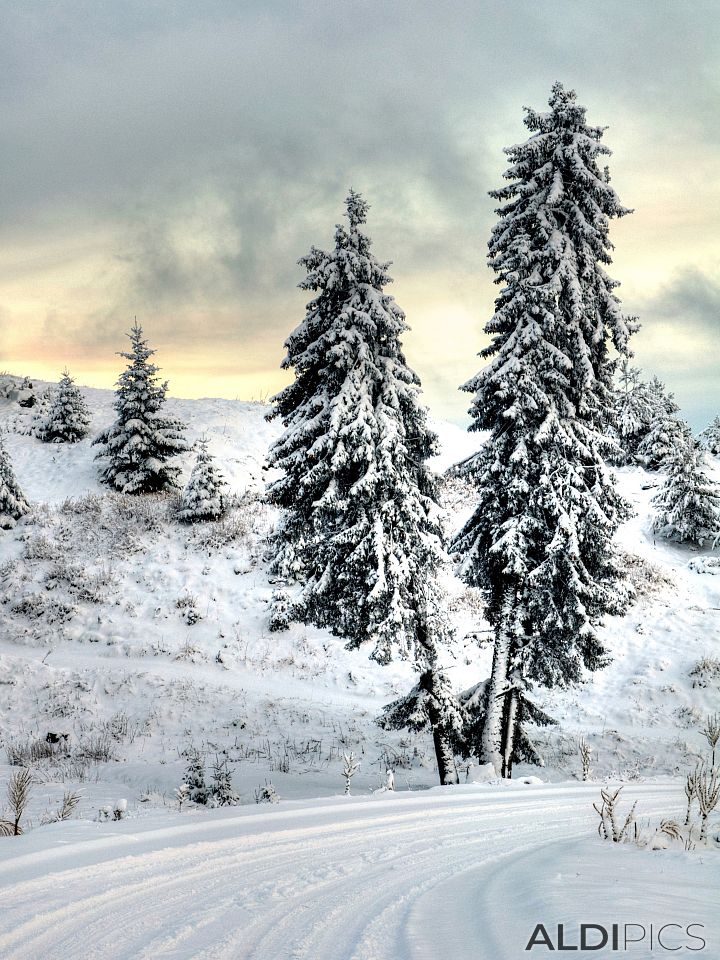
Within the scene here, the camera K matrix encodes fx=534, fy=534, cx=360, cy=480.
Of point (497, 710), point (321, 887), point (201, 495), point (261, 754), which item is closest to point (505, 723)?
point (497, 710)

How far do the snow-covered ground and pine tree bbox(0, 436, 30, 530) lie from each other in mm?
667

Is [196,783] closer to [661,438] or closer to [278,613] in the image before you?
[278,613]

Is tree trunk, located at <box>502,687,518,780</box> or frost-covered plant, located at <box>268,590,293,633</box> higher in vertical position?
frost-covered plant, located at <box>268,590,293,633</box>

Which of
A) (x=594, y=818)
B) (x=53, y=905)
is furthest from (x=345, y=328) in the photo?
(x=53, y=905)

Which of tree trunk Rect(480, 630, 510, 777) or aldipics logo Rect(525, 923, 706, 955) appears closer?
aldipics logo Rect(525, 923, 706, 955)

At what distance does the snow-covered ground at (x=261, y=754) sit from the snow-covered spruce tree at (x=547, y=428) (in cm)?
299

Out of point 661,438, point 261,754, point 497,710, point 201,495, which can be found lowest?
point 261,754

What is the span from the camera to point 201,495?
2680 cm

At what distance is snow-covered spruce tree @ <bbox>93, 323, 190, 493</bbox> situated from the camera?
28.5m

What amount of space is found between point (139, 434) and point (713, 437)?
46082mm

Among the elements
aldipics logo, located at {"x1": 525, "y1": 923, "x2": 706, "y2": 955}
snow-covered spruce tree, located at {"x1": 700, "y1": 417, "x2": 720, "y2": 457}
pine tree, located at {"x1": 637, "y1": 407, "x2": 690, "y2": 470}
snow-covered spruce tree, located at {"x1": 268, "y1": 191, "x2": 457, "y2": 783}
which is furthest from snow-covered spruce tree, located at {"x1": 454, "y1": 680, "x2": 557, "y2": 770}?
snow-covered spruce tree, located at {"x1": 700, "y1": 417, "x2": 720, "y2": 457}

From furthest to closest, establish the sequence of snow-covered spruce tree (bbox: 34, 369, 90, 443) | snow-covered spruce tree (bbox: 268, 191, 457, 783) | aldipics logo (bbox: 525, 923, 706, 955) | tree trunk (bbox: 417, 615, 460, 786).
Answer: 1. snow-covered spruce tree (bbox: 34, 369, 90, 443)
2. tree trunk (bbox: 417, 615, 460, 786)
3. snow-covered spruce tree (bbox: 268, 191, 457, 783)
4. aldipics logo (bbox: 525, 923, 706, 955)

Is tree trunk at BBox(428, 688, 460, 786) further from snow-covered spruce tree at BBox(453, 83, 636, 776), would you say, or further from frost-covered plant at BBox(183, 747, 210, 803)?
frost-covered plant at BBox(183, 747, 210, 803)

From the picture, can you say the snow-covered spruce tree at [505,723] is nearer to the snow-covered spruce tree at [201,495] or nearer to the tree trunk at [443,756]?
the tree trunk at [443,756]
